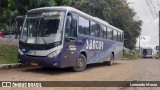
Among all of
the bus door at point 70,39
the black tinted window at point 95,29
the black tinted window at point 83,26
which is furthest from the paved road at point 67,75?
the black tinted window at point 95,29

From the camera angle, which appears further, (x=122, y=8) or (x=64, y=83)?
(x=122, y=8)

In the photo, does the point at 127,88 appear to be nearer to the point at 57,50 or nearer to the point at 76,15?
the point at 57,50

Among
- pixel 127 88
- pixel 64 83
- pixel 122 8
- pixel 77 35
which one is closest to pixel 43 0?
pixel 77 35

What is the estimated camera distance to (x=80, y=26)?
1416 cm

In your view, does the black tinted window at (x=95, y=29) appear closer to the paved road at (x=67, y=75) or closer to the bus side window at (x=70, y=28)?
the paved road at (x=67, y=75)

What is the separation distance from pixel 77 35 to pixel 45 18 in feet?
5.84

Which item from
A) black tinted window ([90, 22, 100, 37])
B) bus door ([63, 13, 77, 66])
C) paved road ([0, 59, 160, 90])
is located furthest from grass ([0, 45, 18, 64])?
black tinted window ([90, 22, 100, 37])

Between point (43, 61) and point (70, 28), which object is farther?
point (70, 28)

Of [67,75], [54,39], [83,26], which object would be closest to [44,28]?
[54,39]

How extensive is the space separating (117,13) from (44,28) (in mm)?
28370

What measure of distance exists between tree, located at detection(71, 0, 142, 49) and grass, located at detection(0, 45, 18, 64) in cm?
1709

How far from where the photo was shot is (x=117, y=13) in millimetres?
40000

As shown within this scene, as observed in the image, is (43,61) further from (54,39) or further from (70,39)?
(70,39)

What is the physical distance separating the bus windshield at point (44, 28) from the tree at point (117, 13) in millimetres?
20735
